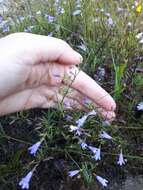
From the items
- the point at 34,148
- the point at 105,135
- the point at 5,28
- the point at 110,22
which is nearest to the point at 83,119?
the point at 105,135

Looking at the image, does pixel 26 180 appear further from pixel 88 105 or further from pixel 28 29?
pixel 28 29

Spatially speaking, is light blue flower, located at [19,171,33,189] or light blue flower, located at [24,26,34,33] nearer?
light blue flower, located at [19,171,33,189]

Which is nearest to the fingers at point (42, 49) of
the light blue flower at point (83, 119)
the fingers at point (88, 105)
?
the fingers at point (88, 105)

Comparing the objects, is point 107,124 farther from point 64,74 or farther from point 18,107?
point 18,107

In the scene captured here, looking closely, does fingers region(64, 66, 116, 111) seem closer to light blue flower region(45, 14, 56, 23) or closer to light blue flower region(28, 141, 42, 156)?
light blue flower region(28, 141, 42, 156)

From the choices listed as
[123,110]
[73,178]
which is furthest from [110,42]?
[73,178]

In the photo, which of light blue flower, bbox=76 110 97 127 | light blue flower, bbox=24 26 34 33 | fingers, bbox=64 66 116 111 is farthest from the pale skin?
light blue flower, bbox=24 26 34 33

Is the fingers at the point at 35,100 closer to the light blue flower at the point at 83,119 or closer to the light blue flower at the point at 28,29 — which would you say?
the light blue flower at the point at 83,119
